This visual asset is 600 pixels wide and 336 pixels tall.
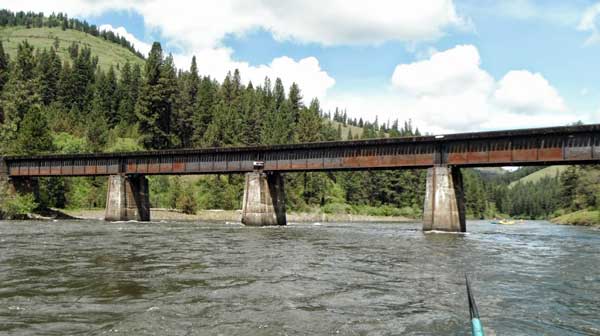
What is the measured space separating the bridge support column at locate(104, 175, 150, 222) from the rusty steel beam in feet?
4.86

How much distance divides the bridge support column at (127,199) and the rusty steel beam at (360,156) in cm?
148

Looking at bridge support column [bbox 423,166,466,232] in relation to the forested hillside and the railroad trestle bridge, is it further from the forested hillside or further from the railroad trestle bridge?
the forested hillside

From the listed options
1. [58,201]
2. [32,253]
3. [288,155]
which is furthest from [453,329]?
[58,201]

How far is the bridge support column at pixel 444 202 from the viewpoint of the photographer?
43.2 metres

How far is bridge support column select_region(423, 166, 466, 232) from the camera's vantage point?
43250mm

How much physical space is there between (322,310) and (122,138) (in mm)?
119066

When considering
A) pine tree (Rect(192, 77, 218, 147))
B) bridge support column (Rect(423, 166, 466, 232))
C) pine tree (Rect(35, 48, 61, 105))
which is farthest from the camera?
pine tree (Rect(35, 48, 61, 105))

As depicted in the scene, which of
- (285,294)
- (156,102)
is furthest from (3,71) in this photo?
(285,294)

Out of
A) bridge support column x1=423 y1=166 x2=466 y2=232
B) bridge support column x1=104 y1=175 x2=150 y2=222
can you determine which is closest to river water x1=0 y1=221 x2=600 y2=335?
bridge support column x1=423 y1=166 x2=466 y2=232

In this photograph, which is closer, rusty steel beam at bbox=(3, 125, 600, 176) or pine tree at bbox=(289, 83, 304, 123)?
rusty steel beam at bbox=(3, 125, 600, 176)

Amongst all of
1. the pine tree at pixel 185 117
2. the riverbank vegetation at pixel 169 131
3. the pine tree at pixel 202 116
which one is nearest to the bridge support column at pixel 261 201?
the riverbank vegetation at pixel 169 131

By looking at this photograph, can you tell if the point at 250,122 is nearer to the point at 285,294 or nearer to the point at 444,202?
the point at 444,202

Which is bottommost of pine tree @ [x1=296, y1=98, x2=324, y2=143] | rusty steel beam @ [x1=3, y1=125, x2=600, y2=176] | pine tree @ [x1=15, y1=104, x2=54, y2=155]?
rusty steel beam @ [x1=3, y1=125, x2=600, y2=176]

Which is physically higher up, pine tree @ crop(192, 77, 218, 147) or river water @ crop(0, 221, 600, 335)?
pine tree @ crop(192, 77, 218, 147)
